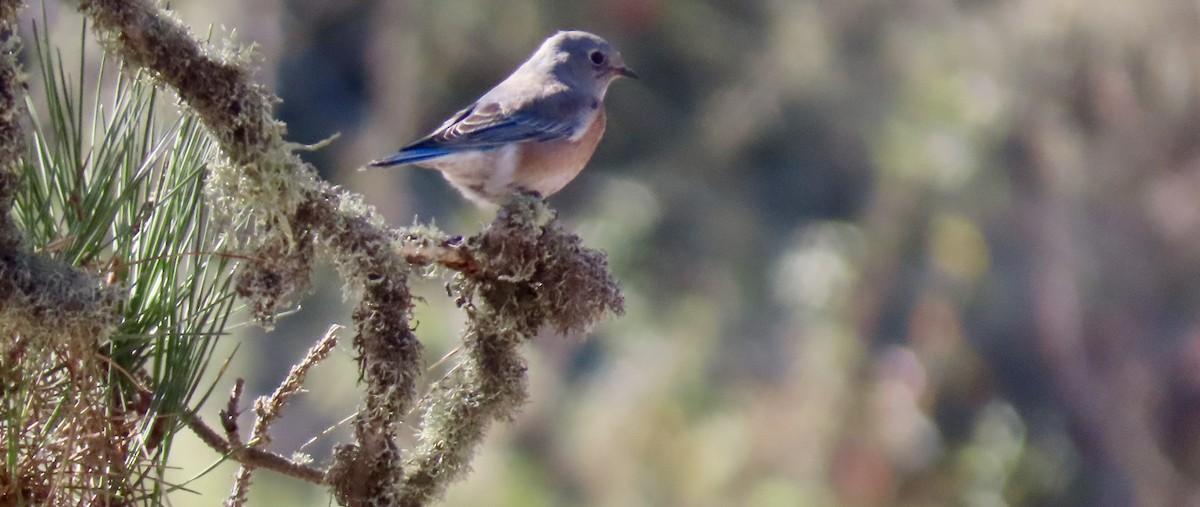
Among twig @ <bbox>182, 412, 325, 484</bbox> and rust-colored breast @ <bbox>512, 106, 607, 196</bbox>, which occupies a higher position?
rust-colored breast @ <bbox>512, 106, 607, 196</bbox>

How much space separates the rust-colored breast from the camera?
3.06 m

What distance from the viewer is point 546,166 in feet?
10.1

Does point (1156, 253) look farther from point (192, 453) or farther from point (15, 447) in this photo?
point (15, 447)

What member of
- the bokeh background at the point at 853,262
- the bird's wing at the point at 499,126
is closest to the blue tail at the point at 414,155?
the bird's wing at the point at 499,126

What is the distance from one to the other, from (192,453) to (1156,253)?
173 inches

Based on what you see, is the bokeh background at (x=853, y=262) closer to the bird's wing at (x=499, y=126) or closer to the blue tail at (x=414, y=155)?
the bird's wing at (x=499, y=126)

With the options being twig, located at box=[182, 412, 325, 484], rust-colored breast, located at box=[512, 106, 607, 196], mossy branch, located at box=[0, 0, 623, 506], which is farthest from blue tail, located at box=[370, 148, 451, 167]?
twig, located at box=[182, 412, 325, 484]

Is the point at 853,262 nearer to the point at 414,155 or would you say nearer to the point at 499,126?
the point at 499,126

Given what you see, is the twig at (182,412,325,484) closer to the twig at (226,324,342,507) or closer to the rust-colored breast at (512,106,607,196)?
the twig at (226,324,342,507)

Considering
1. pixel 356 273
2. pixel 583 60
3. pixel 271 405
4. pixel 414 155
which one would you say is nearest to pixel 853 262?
pixel 583 60

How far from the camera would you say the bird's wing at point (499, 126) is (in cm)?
291

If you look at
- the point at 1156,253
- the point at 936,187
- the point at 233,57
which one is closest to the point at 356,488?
the point at 233,57

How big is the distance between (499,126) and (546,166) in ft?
0.67

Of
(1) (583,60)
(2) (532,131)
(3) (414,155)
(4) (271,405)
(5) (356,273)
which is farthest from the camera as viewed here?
(1) (583,60)
